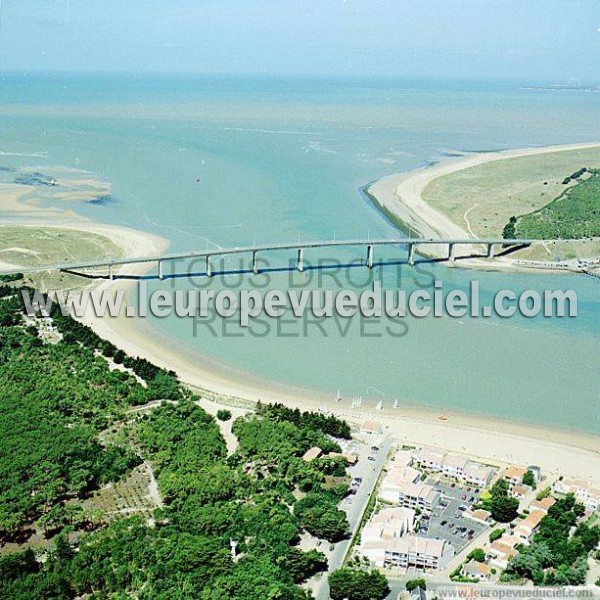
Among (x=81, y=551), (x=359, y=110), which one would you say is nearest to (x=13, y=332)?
(x=81, y=551)

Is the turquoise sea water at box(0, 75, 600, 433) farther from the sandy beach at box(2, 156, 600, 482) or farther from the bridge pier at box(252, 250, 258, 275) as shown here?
the bridge pier at box(252, 250, 258, 275)

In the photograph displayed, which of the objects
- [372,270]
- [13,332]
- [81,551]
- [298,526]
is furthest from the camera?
[372,270]

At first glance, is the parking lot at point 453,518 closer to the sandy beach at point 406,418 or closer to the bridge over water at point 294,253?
the sandy beach at point 406,418

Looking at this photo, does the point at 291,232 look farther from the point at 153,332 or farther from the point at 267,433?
the point at 267,433

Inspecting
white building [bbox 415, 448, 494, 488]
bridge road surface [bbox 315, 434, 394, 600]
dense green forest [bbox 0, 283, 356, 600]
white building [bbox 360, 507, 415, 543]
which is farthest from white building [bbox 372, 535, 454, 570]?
white building [bbox 415, 448, 494, 488]

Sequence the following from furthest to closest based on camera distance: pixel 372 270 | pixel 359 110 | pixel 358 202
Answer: pixel 359 110
pixel 358 202
pixel 372 270

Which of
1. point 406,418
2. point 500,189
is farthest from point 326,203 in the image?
point 406,418
